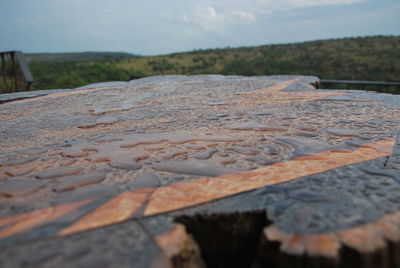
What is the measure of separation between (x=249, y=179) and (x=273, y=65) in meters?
13.3

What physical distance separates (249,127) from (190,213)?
867mm

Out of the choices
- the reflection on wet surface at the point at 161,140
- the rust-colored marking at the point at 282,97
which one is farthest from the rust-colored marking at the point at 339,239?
the rust-colored marking at the point at 282,97

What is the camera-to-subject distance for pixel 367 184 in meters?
0.81

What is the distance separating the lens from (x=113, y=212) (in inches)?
27.4

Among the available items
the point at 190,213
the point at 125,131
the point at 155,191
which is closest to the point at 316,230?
the point at 190,213

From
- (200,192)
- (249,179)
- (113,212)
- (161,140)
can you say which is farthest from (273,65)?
(113,212)

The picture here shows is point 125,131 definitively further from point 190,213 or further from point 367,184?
point 367,184

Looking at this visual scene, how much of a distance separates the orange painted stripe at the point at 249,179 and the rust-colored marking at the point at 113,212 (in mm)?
31

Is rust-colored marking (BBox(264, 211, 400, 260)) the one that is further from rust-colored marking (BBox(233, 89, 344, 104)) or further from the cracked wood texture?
rust-colored marking (BBox(233, 89, 344, 104))

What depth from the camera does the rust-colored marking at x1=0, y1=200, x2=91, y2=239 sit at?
0.64 m

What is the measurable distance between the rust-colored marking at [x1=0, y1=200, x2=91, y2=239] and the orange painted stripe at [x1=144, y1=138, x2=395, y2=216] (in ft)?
0.59

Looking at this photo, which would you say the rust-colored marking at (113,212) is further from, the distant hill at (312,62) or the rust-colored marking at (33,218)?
the distant hill at (312,62)

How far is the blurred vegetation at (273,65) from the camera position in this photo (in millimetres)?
11078

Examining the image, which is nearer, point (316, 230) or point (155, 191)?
point (316, 230)
